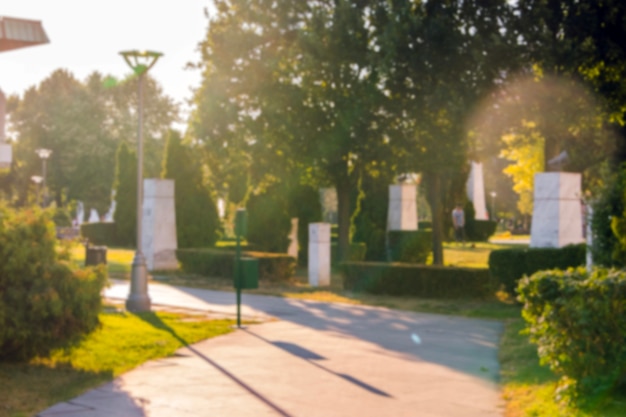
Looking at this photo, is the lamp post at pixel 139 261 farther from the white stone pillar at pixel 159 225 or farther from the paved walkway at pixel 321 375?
the white stone pillar at pixel 159 225

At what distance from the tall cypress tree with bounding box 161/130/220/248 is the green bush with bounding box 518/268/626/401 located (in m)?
27.0

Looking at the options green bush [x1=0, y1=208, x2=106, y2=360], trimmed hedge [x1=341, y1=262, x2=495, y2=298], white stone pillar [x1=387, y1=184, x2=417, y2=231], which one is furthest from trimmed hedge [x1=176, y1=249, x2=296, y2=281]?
green bush [x1=0, y1=208, x2=106, y2=360]

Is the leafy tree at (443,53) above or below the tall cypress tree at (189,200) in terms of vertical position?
above

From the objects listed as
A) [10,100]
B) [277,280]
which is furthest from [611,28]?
[10,100]

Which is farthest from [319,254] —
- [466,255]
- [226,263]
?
[466,255]

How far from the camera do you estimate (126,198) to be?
52594 millimetres

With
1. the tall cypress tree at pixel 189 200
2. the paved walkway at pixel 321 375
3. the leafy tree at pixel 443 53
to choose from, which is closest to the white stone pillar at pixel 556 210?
the leafy tree at pixel 443 53

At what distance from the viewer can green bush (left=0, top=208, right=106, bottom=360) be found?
1088 cm

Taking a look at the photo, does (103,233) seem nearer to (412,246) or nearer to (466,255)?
(466,255)

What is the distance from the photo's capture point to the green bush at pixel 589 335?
8250 millimetres

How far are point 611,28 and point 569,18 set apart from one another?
106 cm

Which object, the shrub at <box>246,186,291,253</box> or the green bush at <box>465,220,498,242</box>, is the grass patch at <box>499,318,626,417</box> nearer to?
the shrub at <box>246,186,291,253</box>

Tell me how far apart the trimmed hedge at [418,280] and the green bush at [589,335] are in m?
12.8

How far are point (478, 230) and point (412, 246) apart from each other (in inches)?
667
